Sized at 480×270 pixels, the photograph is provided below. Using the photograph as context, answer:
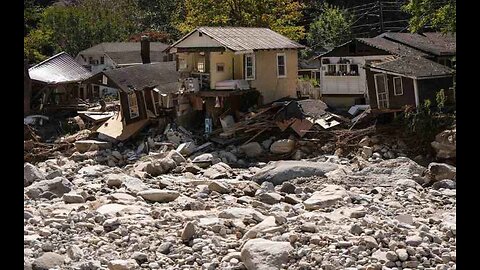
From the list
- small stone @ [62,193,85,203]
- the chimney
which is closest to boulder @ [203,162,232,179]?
small stone @ [62,193,85,203]

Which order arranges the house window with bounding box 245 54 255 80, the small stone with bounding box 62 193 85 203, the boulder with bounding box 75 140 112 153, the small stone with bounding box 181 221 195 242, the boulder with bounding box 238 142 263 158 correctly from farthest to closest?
the house window with bounding box 245 54 255 80 < the boulder with bounding box 75 140 112 153 < the boulder with bounding box 238 142 263 158 < the small stone with bounding box 62 193 85 203 < the small stone with bounding box 181 221 195 242

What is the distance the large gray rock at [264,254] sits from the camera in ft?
42.0

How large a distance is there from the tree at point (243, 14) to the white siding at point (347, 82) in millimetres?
10450

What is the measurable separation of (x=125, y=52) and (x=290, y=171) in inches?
1353

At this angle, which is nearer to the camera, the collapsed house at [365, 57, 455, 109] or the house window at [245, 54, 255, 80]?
the collapsed house at [365, 57, 455, 109]

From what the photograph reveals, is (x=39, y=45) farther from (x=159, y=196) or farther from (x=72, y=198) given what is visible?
(x=159, y=196)

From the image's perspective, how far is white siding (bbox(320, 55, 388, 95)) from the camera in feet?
107

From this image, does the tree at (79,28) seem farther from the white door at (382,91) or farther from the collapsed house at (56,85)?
the white door at (382,91)

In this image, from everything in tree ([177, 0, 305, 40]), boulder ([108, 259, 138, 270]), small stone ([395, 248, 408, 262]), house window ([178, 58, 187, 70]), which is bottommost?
boulder ([108, 259, 138, 270])

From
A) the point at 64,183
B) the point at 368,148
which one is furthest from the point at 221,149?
the point at 64,183

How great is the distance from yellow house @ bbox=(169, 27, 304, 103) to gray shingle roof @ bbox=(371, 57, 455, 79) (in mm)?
6888

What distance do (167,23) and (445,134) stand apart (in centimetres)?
4740

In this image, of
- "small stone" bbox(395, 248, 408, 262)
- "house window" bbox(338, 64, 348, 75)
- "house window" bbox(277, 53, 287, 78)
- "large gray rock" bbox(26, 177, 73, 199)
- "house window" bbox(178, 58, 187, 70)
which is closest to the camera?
"small stone" bbox(395, 248, 408, 262)

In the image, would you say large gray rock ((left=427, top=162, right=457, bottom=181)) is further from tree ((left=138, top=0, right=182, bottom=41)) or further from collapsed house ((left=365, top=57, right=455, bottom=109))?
tree ((left=138, top=0, right=182, bottom=41))
